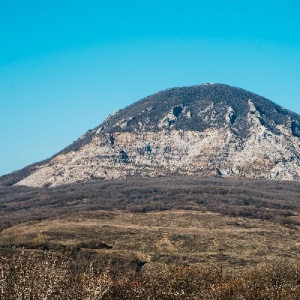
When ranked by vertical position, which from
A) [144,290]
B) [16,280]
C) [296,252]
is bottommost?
[296,252]

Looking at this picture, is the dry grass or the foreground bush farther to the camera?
the dry grass

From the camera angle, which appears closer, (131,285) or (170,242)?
(131,285)

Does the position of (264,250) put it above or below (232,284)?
below

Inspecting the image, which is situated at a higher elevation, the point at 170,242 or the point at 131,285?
the point at 131,285

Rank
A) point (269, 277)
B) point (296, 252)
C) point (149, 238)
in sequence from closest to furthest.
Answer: point (269, 277), point (296, 252), point (149, 238)

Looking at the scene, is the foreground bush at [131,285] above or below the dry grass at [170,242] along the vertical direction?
above

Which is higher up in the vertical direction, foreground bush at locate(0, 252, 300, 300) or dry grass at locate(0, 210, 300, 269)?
foreground bush at locate(0, 252, 300, 300)

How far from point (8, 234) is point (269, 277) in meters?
126

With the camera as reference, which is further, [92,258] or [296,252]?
[296,252]

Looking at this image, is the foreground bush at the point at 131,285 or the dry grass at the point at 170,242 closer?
the foreground bush at the point at 131,285

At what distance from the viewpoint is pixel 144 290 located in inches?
2675

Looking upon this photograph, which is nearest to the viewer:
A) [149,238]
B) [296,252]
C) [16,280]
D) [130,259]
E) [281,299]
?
[16,280]

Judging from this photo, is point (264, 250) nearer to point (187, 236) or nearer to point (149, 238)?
point (187, 236)

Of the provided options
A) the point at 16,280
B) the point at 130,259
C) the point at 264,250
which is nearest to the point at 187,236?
the point at 264,250
